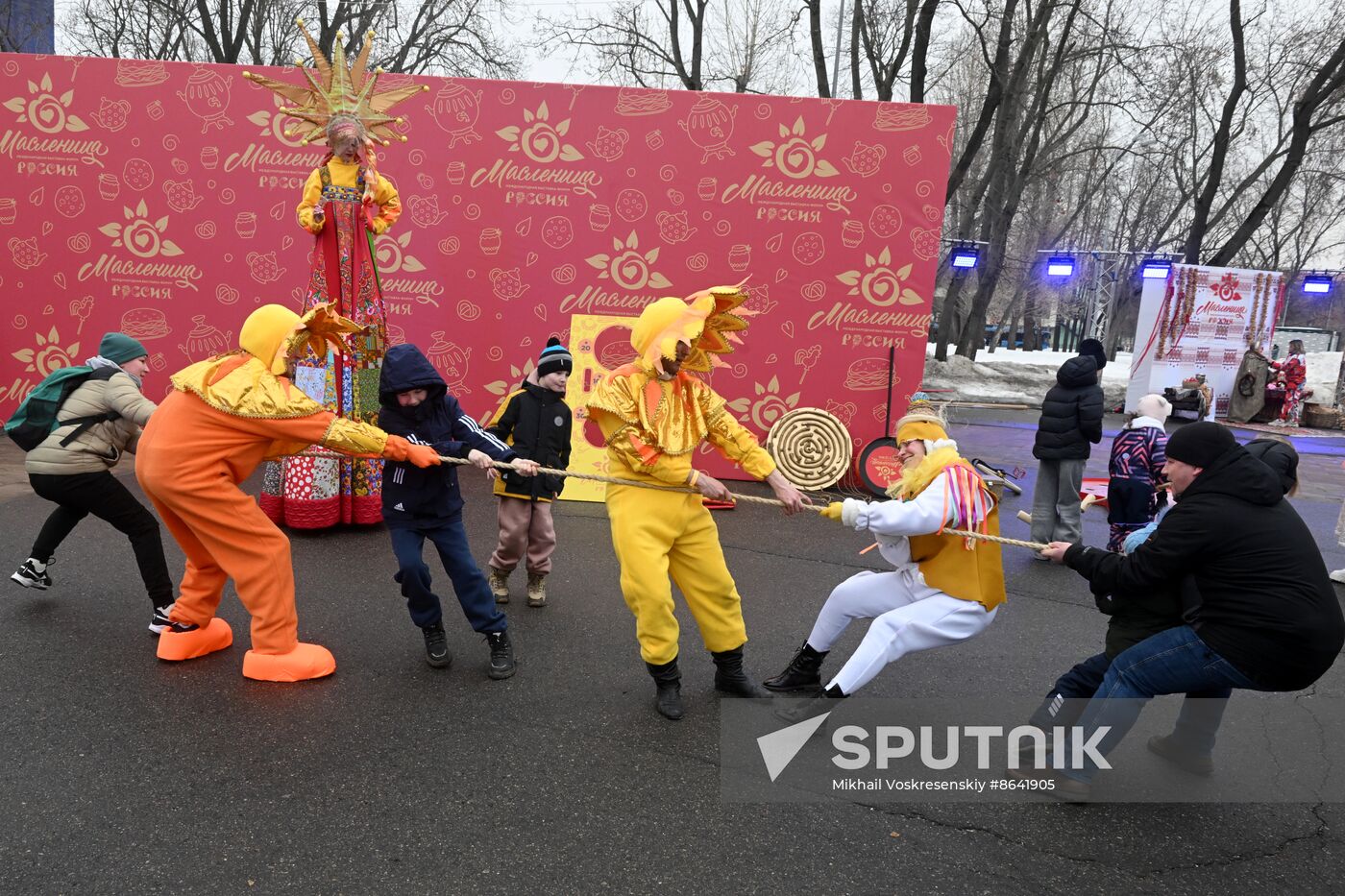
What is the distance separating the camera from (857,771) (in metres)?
3.35

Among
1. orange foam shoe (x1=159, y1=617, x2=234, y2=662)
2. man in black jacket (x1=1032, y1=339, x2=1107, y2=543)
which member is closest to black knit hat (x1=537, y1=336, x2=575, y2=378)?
orange foam shoe (x1=159, y1=617, x2=234, y2=662)

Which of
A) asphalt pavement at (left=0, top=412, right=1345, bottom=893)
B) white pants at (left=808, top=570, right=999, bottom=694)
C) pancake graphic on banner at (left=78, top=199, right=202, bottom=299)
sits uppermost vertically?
pancake graphic on banner at (left=78, top=199, right=202, bottom=299)

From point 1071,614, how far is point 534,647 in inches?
127

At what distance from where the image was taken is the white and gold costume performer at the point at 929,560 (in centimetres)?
336

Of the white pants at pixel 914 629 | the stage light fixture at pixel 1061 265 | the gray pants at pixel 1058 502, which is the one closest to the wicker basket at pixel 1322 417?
the stage light fixture at pixel 1061 265

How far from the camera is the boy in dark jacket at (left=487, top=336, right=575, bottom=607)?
4.88 metres

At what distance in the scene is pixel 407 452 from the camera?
3.70 m

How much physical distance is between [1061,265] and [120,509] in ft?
56.2

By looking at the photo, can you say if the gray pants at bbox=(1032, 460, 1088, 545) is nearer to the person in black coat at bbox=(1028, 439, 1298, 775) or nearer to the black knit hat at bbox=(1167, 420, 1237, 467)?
the person in black coat at bbox=(1028, 439, 1298, 775)

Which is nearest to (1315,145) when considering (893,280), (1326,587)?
(893,280)

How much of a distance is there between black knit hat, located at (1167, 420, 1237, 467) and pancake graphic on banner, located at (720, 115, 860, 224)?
552cm

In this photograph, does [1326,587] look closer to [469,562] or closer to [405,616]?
[469,562]

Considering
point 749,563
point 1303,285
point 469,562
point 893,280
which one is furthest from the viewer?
point 1303,285

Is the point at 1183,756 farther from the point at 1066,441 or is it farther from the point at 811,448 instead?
the point at 811,448
